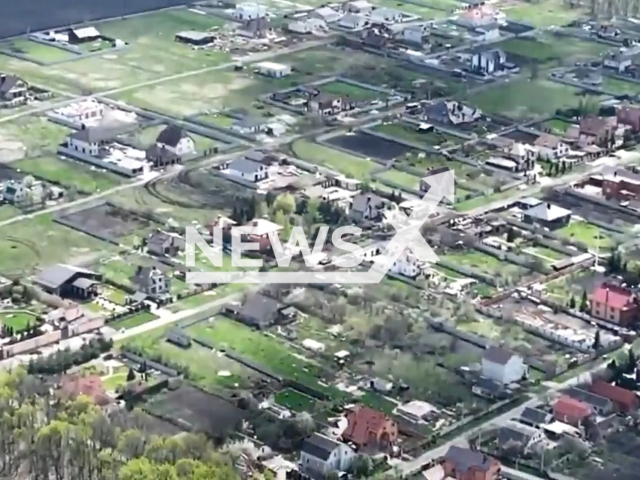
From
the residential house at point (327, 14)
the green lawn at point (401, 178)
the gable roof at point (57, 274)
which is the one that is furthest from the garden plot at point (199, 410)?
the residential house at point (327, 14)

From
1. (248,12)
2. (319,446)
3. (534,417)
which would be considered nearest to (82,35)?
(248,12)

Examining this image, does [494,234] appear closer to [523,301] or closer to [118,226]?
[523,301]

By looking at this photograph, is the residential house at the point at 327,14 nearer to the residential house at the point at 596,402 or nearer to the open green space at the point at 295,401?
the open green space at the point at 295,401

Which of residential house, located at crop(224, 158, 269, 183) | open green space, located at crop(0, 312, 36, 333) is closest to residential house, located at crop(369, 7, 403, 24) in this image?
residential house, located at crop(224, 158, 269, 183)

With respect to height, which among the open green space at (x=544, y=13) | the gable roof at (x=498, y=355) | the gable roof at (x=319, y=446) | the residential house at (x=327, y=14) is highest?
the gable roof at (x=319, y=446)

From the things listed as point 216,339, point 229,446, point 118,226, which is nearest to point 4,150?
point 118,226

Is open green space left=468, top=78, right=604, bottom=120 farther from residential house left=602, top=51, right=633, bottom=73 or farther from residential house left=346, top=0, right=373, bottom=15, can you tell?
residential house left=346, top=0, right=373, bottom=15
